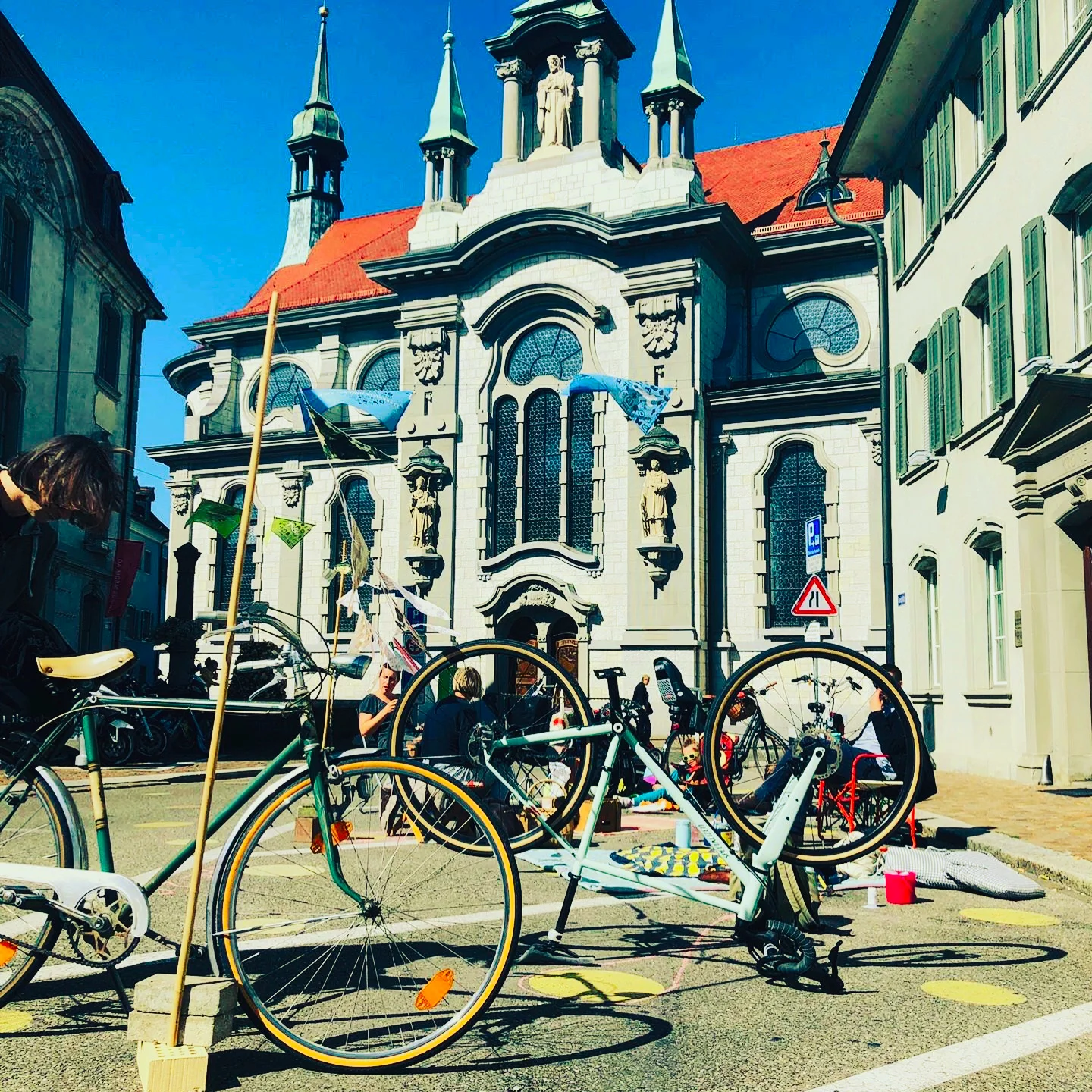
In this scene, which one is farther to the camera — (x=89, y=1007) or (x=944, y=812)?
(x=944, y=812)

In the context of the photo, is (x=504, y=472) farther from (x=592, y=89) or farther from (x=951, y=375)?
(x=951, y=375)

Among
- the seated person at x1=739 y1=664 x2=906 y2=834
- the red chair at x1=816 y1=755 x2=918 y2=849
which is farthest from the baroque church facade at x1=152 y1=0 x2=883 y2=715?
the red chair at x1=816 y1=755 x2=918 y2=849

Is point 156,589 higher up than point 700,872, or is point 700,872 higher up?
point 156,589

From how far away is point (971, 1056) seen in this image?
3.74 meters

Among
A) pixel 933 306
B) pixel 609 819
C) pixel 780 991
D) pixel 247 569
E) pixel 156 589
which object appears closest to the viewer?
pixel 780 991

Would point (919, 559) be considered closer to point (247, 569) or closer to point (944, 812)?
point (944, 812)

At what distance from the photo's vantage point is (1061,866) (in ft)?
24.5

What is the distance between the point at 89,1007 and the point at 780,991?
2738 millimetres

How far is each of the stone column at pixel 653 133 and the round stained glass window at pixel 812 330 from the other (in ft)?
18.6

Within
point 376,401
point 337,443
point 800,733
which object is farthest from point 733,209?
point 800,733

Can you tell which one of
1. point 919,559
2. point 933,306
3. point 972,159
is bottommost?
point 919,559

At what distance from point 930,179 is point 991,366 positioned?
4.56m

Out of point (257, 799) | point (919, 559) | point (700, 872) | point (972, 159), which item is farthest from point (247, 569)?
point (257, 799)

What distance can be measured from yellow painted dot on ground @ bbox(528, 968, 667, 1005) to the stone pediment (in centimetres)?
973
